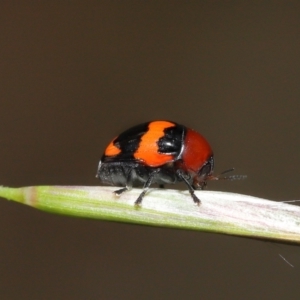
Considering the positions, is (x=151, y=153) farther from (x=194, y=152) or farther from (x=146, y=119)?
(x=146, y=119)

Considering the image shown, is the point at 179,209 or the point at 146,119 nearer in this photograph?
the point at 179,209

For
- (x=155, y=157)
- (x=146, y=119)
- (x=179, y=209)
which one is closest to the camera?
(x=179, y=209)

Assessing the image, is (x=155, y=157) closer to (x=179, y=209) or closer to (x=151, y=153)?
(x=151, y=153)

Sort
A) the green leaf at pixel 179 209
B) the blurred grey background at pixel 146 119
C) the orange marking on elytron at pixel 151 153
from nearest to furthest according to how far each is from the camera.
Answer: the green leaf at pixel 179 209, the orange marking on elytron at pixel 151 153, the blurred grey background at pixel 146 119

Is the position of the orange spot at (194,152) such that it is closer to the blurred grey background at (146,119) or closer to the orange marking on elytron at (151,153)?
the orange marking on elytron at (151,153)

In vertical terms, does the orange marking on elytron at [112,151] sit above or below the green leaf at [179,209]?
below

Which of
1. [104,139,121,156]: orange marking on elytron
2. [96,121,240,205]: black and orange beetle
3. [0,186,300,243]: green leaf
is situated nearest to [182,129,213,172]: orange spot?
[96,121,240,205]: black and orange beetle

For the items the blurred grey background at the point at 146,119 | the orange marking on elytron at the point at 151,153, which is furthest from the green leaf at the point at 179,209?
the blurred grey background at the point at 146,119

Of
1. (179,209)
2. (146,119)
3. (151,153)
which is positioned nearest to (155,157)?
(151,153)

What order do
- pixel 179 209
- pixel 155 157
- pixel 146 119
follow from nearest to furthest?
pixel 179 209 < pixel 155 157 < pixel 146 119

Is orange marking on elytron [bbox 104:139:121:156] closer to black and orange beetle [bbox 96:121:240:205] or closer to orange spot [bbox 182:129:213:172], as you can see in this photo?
black and orange beetle [bbox 96:121:240:205]
